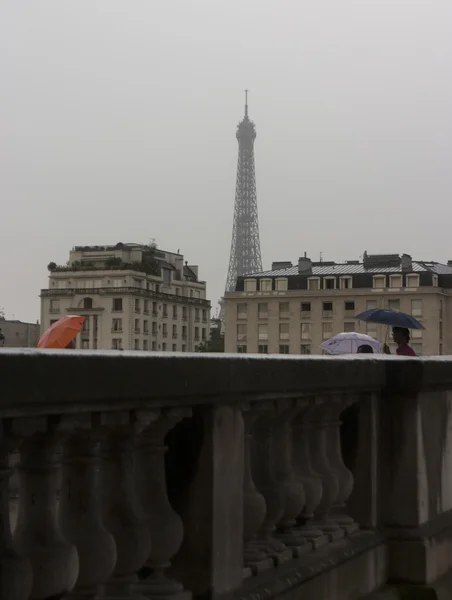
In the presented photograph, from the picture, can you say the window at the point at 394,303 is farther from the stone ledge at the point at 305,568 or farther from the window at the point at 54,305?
the stone ledge at the point at 305,568

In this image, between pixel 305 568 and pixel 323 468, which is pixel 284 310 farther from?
pixel 305 568

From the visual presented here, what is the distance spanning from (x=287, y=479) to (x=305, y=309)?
156094mm

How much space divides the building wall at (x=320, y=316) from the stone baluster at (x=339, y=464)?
146121mm

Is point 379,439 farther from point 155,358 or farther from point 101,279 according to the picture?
point 101,279

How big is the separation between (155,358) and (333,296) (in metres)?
155

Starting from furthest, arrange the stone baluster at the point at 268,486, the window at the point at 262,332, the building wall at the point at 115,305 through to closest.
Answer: the building wall at the point at 115,305
the window at the point at 262,332
the stone baluster at the point at 268,486

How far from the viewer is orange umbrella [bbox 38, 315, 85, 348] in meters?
15.5

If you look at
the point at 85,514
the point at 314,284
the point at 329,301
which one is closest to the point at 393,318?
the point at 85,514

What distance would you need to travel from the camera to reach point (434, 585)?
613cm

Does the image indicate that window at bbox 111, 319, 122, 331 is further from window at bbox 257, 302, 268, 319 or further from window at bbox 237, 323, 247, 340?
window at bbox 257, 302, 268, 319

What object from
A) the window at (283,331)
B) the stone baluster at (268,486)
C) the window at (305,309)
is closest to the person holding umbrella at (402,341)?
the stone baluster at (268,486)

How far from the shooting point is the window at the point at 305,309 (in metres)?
160

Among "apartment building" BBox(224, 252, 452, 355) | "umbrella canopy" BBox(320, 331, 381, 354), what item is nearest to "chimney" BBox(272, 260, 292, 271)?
"apartment building" BBox(224, 252, 452, 355)

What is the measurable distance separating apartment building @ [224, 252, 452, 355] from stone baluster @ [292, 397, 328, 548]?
14720cm
